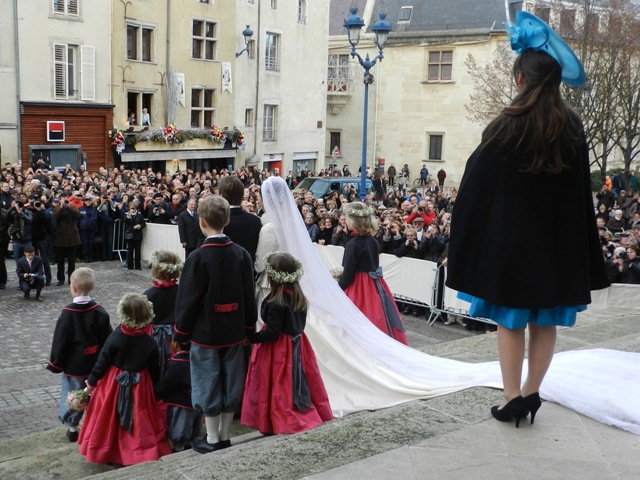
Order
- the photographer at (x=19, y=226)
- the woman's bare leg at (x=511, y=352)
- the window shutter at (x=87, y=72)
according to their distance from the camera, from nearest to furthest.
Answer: the woman's bare leg at (x=511, y=352)
the photographer at (x=19, y=226)
the window shutter at (x=87, y=72)

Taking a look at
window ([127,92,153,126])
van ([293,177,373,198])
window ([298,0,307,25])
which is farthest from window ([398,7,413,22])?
van ([293,177,373,198])

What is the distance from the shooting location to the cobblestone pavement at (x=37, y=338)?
8.14 meters

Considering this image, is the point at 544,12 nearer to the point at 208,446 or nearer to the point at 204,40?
the point at 204,40

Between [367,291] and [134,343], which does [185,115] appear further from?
[134,343]

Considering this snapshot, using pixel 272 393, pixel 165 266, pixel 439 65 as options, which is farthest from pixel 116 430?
pixel 439 65

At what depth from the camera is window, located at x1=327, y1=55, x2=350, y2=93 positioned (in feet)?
148

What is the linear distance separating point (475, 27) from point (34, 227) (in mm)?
31227

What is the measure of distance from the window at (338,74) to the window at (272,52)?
6694 millimetres

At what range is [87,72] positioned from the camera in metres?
29.3

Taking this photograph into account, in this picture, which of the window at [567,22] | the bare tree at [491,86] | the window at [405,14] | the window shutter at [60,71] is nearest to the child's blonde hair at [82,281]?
the bare tree at [491,86]

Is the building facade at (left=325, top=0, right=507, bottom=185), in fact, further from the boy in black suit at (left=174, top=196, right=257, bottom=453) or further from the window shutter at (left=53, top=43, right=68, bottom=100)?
the boy in black suit at (left=174, top=196, right=257, bottom=453)

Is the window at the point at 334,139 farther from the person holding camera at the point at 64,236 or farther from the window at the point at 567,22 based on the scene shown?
the person holding camera at the point at 64,236

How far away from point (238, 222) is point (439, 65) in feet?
123

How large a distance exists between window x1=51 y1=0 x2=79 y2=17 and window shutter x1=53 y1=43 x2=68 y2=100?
3.73 feet
